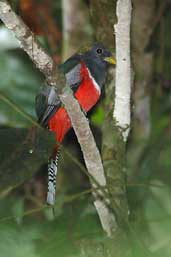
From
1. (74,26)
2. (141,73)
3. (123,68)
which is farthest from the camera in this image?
(74,26)

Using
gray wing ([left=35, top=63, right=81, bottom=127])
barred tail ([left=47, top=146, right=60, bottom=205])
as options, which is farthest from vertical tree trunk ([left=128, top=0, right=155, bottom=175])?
gray wing ([left=35, top=63, right=81, bottom=127])

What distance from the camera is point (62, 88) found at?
8.28 ft

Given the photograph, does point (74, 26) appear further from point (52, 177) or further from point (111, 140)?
point (111, 140)

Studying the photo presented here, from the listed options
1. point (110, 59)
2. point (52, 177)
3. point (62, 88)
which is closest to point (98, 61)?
point (110, 59)

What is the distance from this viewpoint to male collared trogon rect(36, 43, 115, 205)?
3.42m

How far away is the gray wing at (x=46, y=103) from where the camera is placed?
3.38m

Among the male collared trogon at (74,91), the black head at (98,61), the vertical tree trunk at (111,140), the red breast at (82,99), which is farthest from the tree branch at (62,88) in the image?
the black head at (98,61)

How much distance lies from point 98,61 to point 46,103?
2.05 ft

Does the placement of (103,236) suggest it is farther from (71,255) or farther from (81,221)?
(71,255)

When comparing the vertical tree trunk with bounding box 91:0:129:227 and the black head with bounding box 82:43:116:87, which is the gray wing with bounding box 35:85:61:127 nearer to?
the vertical tree trunk with bounding box 91:0:129:227

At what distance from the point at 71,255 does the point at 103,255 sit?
0.24 metres

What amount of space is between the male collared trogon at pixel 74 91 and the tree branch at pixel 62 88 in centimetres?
52

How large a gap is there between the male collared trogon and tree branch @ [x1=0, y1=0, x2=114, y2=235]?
516mm

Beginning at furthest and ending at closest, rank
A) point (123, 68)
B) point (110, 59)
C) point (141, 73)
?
point (141, 73)
point (110, 59)
point (123, 68)
